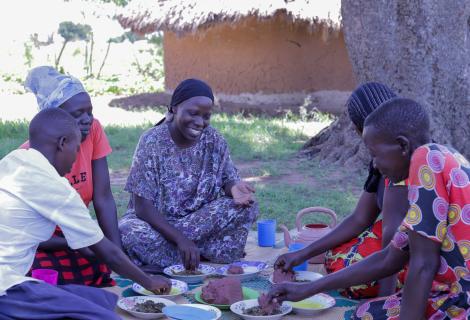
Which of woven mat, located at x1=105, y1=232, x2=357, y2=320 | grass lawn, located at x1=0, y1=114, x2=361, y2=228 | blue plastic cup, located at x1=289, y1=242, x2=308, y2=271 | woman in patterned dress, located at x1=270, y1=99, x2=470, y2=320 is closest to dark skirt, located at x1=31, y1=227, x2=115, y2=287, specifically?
woven mat, located at x1=105, y1=232, x2=357, y2=320

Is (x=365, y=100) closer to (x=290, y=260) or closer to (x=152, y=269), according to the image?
(x=290, y=260)

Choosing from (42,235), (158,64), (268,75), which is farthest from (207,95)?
(158,64)

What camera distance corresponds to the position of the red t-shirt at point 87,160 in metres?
3.93

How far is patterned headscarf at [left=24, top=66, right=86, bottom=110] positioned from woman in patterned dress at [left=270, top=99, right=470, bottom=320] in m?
1.81

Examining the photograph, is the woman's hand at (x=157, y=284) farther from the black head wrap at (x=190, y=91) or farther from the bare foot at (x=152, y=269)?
the black head wrap at (x=190, y=91)

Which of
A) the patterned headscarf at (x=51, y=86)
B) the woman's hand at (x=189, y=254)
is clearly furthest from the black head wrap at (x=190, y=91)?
the woman's hand at (x=189, y=254)

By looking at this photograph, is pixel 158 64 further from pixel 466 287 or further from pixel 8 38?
pixel 466 287

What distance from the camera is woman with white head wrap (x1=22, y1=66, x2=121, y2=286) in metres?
3.70

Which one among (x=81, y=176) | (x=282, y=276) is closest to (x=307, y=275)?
(x=282, y=276)

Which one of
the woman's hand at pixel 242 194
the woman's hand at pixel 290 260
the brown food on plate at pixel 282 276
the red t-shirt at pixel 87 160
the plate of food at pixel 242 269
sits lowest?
the plate of food at pixel 242 269

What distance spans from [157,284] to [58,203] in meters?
0.76

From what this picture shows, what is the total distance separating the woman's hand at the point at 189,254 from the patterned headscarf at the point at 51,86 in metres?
1.03

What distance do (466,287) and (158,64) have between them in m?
17.2

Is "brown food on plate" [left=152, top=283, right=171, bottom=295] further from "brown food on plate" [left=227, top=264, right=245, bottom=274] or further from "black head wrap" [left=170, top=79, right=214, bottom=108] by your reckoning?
"black head wrap" [left=170, top=79, right=214, bottom=108]
